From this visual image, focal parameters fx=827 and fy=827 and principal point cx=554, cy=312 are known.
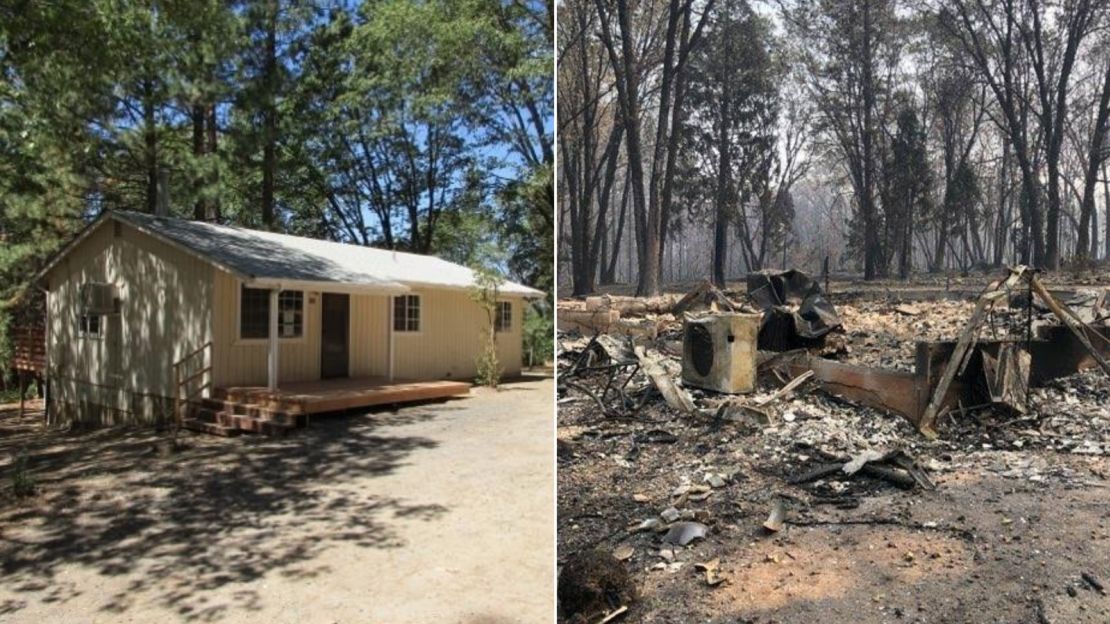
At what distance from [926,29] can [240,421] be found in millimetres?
7662

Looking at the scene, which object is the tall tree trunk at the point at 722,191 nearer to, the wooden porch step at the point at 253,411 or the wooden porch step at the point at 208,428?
the wooden porch step at the point at 253,411

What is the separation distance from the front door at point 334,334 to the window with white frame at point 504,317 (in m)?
2.67

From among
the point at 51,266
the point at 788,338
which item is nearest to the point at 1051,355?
the point at 788,338

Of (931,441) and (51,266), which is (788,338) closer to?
(931,441)

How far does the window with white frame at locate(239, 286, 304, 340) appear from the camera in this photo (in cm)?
905

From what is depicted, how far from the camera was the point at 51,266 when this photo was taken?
10.5 metres

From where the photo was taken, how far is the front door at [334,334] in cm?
1020

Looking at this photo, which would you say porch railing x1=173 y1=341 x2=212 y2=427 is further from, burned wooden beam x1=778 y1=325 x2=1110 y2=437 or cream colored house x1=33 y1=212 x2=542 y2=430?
burned wooden beam x1=778 y1=325 x2=1110 y2=437

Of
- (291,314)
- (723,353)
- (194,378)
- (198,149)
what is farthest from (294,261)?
(723,353)

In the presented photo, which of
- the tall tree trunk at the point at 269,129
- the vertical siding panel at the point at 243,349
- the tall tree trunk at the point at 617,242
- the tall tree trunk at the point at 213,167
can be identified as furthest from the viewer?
the tall tree trunk at the point at 269,129

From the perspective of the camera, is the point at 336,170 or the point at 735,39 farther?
the point at 336,170

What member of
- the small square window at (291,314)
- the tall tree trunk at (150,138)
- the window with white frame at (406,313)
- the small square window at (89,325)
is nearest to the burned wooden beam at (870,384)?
the small square window at (291,314)

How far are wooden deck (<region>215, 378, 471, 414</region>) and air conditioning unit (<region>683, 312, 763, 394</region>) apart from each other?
6902 millimetres

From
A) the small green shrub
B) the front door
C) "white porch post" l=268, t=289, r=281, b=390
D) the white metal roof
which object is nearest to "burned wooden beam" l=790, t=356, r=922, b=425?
the white metal roof
